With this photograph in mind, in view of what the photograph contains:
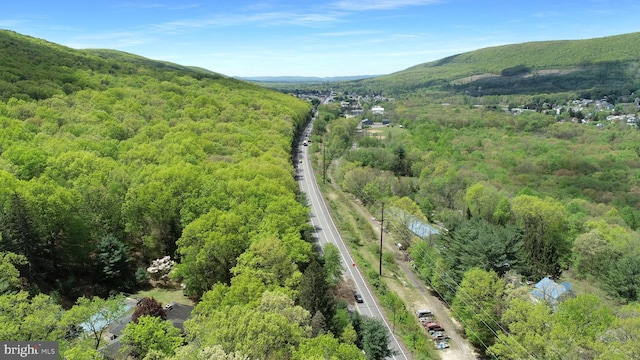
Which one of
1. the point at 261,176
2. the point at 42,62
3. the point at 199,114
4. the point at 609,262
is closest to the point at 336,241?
the point at 261,176

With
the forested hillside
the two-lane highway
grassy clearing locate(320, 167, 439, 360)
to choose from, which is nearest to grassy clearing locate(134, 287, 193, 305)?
the forested hillside

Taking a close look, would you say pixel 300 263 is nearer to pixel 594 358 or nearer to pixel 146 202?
pixel 146 202

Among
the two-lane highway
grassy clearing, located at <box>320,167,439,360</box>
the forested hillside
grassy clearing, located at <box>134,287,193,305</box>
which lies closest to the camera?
the forested hillside

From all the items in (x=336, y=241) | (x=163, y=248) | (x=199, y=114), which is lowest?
(x=336, y=241)

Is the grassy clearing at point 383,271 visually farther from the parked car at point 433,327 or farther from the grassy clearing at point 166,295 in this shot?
the grassy clearing at point 166,295

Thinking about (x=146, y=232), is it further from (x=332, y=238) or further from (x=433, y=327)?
(x=433, y=327)

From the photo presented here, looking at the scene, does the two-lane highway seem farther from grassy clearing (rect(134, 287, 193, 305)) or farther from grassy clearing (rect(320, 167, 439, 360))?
grassy clearing (rect(134, 287, 193, 305))

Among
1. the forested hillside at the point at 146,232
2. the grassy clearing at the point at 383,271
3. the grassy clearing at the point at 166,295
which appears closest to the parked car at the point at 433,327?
the grassy clearing at the point at 383,271
